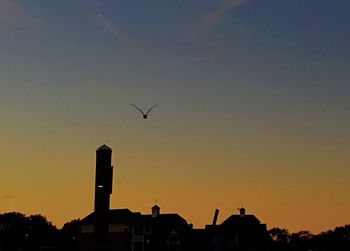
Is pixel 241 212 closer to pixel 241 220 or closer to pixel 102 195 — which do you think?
pixel 241 220

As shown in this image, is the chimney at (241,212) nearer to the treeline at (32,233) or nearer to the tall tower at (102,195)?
the treeline at (32,233)

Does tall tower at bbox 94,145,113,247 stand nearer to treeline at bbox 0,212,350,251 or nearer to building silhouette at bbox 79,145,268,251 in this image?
building silhouette at bbox 79,145,268,251

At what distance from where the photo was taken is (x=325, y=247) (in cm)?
17975

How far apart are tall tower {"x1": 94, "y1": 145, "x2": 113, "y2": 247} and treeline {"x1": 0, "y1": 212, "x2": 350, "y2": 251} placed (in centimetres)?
6185

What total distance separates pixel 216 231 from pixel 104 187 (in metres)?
57.8

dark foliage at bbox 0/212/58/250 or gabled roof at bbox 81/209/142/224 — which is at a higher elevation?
dark foliage at bbox 0/212/58/250

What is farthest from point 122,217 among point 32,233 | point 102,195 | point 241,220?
point 32,233

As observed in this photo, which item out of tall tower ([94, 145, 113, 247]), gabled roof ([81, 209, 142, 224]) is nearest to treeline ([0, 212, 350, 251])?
gabled roof ([81, 209, 142, 224])

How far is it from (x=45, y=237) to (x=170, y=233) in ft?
176

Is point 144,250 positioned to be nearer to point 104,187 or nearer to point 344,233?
point 104,187

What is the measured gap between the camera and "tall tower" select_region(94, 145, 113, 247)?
3017 inches

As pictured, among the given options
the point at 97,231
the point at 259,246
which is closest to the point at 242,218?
the point at 259,246

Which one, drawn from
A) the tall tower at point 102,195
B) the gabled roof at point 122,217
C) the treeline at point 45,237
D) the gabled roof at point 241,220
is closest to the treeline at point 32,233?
the treeline at point 45,237

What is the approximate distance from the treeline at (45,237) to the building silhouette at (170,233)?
259 inches
